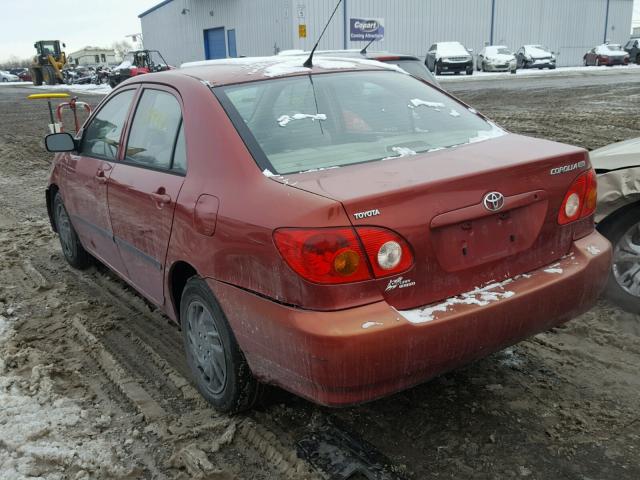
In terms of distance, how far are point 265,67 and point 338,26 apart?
3263 cm

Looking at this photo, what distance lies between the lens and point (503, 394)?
3109mm

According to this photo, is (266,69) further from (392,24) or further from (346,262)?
(392,24)

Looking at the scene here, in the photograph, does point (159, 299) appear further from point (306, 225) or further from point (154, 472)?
point (306, 225)

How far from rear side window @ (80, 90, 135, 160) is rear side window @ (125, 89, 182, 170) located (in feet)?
0.73

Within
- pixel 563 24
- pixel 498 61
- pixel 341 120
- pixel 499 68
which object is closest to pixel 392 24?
pixel 498 61

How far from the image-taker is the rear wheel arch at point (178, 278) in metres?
3.11

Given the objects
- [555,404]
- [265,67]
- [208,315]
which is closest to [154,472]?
[208,315]

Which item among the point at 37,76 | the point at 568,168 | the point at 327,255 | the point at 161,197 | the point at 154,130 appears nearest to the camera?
the point at 327,255

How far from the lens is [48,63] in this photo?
43.0 meters

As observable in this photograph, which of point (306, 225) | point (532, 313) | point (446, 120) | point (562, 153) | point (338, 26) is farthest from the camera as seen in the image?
point (338, 26)

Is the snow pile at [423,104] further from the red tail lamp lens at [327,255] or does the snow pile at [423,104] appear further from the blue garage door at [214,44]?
the blue garage door at [214,44]

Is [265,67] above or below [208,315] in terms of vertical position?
above

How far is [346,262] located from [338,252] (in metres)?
0.05

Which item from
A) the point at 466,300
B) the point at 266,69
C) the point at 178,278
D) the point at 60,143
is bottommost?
the point at 178,278
